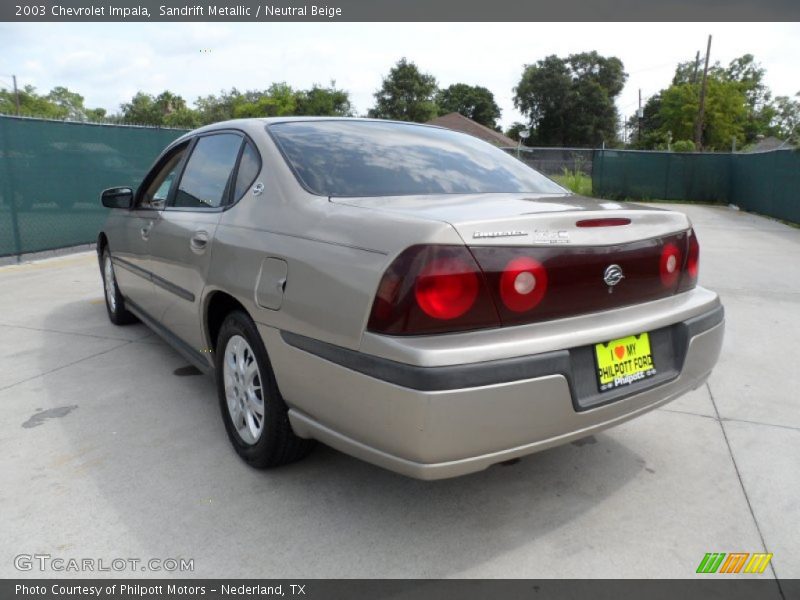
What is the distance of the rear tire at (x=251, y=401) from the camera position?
2.56 metres

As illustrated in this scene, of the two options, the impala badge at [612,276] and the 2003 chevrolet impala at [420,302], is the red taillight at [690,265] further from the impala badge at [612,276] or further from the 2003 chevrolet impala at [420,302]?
the impala badge at [612,276]

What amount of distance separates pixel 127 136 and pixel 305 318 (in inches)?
381

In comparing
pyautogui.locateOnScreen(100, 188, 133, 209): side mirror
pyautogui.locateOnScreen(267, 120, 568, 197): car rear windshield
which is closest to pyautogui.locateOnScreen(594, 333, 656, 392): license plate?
pyautogui.locateOnScreen(267, 120, 568, 197): car rear windshield

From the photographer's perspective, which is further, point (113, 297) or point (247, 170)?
point (113, 297)

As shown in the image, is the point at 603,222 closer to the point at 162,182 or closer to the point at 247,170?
the point at 247,170

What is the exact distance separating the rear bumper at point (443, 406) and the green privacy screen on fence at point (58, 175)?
26.1 ft

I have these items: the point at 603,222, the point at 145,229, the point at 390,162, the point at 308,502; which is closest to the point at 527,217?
the point at 603,222

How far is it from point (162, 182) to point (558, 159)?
90.9 feet

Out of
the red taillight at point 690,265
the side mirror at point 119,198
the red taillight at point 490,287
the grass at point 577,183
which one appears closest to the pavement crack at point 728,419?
the red taillight at point 690,265

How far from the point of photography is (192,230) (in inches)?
126

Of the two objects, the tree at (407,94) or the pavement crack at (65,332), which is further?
the tree at (407,94)

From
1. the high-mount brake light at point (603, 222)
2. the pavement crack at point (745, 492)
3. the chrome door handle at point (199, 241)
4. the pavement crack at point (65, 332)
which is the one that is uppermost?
the high-mount brake light at point (603, 222)

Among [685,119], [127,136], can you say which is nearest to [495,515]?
[127,136]

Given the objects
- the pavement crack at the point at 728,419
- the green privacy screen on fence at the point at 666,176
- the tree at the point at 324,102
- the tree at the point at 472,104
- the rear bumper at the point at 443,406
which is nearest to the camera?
the rear bumper at the point at 443,406
